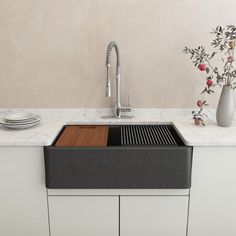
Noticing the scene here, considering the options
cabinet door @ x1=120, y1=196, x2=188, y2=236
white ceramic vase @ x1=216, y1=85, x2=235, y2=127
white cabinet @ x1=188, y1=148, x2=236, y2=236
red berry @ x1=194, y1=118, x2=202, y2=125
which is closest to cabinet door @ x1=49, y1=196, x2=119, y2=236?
cabinet door @ x1=120, y1=196, x2=188, y2=236

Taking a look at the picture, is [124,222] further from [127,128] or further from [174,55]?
[174,55]

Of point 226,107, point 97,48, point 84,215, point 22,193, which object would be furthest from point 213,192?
point 97,48

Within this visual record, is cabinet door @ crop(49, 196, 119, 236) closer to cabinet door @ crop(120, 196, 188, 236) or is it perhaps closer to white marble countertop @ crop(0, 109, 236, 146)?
cabinet door @ crop(120, 196, 188, 236)

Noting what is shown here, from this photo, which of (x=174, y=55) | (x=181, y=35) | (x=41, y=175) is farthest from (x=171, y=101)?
(x=41, y=175)

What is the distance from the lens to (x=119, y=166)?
1569 mm

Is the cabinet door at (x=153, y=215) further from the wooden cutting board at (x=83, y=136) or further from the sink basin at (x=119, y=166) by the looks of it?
the wooden cutting board at (x=83, y=136)

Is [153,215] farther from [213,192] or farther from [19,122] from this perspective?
[19,122]

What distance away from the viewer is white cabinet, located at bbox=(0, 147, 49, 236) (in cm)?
160

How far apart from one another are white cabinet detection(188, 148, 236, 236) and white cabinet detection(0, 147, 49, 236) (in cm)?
81

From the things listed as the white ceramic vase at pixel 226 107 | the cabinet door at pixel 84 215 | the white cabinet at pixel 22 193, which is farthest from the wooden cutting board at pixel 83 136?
the white ceramic vase at pixel 226 107

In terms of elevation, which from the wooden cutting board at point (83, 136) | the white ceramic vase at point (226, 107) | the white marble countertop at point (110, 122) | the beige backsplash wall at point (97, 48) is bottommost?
the wooden cutting board at point (83, 136)

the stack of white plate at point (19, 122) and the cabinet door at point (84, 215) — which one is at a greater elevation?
the stack of white plate at point (19, 122)

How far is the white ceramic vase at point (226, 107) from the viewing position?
5.90ft

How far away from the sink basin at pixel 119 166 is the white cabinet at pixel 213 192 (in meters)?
0.09
